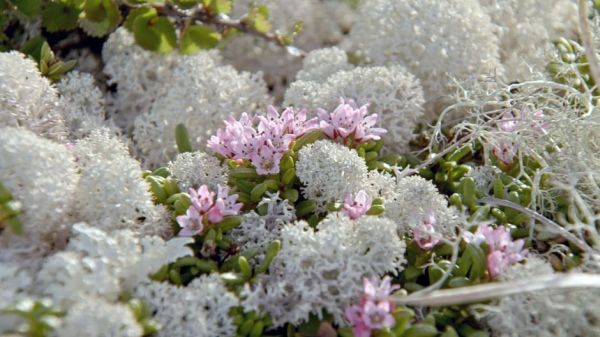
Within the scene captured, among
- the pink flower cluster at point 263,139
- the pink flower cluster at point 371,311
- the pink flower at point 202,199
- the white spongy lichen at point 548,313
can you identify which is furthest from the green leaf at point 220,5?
the white spongy lichen at point 548,313

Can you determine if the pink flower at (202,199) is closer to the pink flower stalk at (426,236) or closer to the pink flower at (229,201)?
the pink flower at (229,201)

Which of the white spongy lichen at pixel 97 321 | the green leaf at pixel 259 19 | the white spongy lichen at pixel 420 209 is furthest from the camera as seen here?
the green leaf at pixel 259 19

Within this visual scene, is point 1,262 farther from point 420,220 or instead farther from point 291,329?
point 420,220

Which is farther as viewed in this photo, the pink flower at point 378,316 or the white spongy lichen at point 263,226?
the white spongy lichen at point 263,226

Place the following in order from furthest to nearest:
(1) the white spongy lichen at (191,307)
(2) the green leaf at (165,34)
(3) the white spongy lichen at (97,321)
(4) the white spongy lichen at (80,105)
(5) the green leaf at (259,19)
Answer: (5) the green leaf at (259,19)
(2) the green leaf at (165,34)
(4) the white spongy lichen at (80,105)
(1) the white spongy lichen at (191,307)
(3) the white spongy lichen at (97,321)

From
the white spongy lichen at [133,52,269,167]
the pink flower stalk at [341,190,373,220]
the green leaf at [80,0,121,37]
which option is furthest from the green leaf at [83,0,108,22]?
the pink flower stalk at [341,190,373,220]

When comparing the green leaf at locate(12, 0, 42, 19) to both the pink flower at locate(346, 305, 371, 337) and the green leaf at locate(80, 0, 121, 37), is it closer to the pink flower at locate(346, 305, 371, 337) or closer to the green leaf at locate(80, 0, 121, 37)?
the green leaf at locate(80, 0, 121, 37)

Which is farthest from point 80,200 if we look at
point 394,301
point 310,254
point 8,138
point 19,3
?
point 19,3
